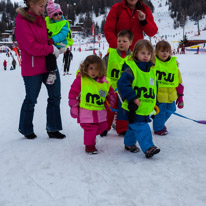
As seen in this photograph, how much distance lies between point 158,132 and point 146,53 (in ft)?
3.86

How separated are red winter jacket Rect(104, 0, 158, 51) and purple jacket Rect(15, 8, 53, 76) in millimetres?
823


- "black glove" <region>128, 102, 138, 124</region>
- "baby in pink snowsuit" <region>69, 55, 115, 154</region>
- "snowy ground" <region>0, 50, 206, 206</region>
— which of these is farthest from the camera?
"baby in pink snowsuit" <region>69, 55, 115, 154</region>

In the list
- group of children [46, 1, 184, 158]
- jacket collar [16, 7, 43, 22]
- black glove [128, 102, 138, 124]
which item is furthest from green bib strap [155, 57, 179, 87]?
jacket collar [16, 7, 43, 22]

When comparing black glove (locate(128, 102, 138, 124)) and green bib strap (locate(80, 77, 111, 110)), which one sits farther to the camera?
green bib strap (locate(80, 77, 111, 110))

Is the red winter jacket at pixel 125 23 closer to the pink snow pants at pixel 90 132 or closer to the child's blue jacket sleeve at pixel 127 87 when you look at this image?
the child's blue jacket sleeve at pixel 127 87

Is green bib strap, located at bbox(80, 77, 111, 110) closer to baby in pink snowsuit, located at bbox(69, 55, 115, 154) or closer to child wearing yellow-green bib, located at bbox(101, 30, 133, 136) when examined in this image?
baby in pink snowsuit, located at bbox(69, 55, 115, 154)

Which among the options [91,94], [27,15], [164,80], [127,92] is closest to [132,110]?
[127,92]

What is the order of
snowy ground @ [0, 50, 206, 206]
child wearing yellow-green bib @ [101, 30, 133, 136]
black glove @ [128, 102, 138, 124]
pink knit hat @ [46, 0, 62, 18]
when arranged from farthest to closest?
1. child wearing yellow-green bib @ [101, 30, 133, 136]
2. pink knit hat @ [46, 0, 62, 18]
3. black glove @ [128, 102, 138, 124]
4. snowy ground @ [0, 50, 206, 206]

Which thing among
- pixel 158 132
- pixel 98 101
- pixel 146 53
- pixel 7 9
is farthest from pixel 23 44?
pixel 7 9

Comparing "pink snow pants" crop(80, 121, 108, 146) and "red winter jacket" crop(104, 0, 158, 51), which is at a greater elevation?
"red winter jacket" crop(104, 0, 158, 51)

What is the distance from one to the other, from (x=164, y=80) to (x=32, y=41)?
1576 mm

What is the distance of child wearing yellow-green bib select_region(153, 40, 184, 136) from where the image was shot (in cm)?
334

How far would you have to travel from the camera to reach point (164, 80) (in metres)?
3.35

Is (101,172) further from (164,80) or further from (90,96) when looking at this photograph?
(164,80)
